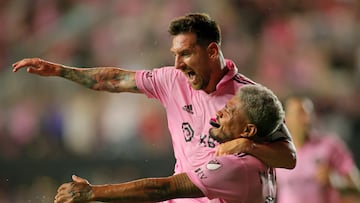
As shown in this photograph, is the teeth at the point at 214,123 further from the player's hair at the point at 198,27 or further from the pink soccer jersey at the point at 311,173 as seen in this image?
the pink soccer jersey at the point at 311,173

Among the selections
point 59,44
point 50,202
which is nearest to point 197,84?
point 50,202

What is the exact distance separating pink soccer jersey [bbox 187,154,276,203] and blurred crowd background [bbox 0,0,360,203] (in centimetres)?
323

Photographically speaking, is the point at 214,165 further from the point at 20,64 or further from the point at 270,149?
the point at 20,64

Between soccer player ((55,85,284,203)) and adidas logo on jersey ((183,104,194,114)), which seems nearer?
soccer player ((55,85,284,203))

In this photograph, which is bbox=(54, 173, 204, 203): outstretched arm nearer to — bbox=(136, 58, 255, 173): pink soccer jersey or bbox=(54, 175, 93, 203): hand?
Answer: bbox=(54, 175, 93, 203): hand

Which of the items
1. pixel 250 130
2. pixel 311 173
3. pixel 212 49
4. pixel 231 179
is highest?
pixel 212 49

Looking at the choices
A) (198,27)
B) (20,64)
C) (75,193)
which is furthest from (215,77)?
(75,193)

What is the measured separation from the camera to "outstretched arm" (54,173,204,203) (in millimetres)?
2605

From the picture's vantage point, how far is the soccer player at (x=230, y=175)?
2667mm

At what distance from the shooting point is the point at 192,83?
324 centimetres

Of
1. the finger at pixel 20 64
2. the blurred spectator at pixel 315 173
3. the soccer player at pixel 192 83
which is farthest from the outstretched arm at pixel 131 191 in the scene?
the blurred spectator at pixel 315 173

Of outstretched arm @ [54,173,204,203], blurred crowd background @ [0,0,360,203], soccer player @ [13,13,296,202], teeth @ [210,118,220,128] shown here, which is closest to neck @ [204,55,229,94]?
soccer player @ [13,13,296,202]

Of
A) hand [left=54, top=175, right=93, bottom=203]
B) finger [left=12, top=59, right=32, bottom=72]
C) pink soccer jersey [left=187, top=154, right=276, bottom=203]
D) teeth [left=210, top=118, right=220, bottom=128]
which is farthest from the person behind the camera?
finger [left=12, top=59, right=32, bottom=72]

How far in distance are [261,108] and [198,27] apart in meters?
0.56
